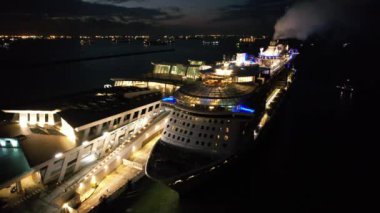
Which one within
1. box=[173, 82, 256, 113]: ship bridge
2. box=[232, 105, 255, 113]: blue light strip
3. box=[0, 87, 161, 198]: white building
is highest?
box=[173, 82, 256, 113]: ship bridge

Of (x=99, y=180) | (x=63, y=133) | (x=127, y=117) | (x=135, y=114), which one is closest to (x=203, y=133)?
(x=99, y=180)

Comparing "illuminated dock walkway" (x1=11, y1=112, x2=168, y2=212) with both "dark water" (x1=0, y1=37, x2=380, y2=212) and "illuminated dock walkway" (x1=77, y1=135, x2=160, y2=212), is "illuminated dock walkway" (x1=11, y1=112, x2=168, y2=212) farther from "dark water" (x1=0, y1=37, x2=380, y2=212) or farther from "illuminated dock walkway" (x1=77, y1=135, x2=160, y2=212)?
"dark water" (x1=0, y1=37, x2=380, y2=212)

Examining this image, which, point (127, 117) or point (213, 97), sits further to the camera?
point (127, 117)

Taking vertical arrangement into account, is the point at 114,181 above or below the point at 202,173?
below

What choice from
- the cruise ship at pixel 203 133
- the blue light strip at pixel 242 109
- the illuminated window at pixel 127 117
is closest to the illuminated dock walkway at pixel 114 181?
the cruise ship at pixel 203 133

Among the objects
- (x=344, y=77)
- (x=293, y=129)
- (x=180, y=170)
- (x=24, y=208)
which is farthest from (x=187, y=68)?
(x=344, y=77)

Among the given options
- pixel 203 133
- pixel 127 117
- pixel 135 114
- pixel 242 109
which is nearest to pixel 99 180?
pixel 127 117

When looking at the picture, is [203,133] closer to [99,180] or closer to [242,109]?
[242,109]

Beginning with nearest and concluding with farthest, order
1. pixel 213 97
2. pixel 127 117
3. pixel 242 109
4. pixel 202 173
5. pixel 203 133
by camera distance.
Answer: pixel 202 173
pixel 203 133
pixel 242 109
pixel 213 97
pixel 127 117

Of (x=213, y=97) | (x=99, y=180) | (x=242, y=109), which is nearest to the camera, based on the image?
(x=99, y=180)

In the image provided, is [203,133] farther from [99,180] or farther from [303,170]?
[303,170]

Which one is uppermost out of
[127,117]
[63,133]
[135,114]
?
[135,114]

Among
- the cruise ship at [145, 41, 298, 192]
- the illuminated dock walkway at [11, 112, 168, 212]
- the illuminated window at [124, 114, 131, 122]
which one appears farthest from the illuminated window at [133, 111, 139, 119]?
the cruise ship at [145, 41, 298, 192]
